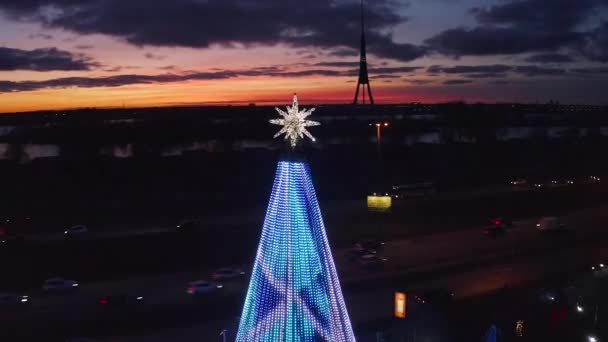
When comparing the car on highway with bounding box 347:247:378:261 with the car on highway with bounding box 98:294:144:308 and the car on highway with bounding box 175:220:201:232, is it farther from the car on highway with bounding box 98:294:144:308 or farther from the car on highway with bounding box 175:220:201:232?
the car on highway with bounding box 98:294:144:308

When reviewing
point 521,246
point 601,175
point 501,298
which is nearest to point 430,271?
point 501,298

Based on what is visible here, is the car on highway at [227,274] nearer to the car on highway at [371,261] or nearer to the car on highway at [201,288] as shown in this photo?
the car on highway at [201,288]

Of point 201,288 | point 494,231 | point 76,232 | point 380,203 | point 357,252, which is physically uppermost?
point 380,203

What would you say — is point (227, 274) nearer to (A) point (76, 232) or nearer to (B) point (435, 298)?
(B) point (435, 298)

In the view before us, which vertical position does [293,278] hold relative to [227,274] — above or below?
above

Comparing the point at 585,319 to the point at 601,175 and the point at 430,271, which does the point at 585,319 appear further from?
the point at 601,175

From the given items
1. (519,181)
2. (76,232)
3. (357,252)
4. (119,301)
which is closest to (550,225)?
(357,252)
